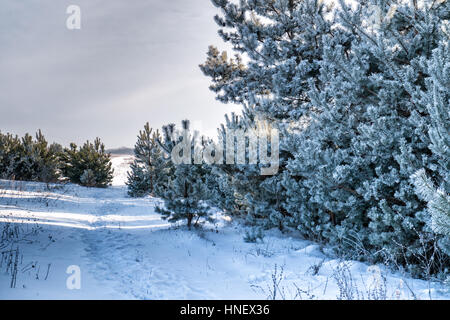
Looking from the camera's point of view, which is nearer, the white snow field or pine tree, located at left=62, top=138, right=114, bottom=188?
the white snow field

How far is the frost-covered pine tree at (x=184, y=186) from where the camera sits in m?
8.38

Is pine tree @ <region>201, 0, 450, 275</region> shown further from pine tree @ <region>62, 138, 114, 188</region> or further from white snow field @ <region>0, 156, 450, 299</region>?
pine tree @ <region>62, 138, 114, 188</region>

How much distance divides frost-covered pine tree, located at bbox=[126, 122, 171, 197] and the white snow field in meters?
8.17

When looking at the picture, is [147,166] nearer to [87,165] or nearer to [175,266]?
[87,165]

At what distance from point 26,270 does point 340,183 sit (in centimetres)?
533

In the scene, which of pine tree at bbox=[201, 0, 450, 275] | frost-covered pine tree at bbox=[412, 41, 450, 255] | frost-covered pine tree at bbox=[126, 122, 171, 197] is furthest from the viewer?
frost-covered pine tree at bbox=[126, 122, 171, 197]

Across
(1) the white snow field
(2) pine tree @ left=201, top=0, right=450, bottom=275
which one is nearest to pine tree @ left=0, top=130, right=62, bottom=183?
(1) the white snow field

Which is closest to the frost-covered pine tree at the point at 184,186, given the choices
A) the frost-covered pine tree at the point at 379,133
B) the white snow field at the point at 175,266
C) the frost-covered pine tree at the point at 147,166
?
the white snow field at the point at 175,266

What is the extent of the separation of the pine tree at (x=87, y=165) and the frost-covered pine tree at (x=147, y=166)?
456 centimetres

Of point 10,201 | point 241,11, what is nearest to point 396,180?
point 241,11

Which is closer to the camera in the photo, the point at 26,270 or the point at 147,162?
the point at 26,270

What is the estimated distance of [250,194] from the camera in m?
8.16

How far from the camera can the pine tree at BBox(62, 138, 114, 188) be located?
2127cm

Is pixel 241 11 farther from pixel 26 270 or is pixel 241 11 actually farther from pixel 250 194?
pixel 26 270
